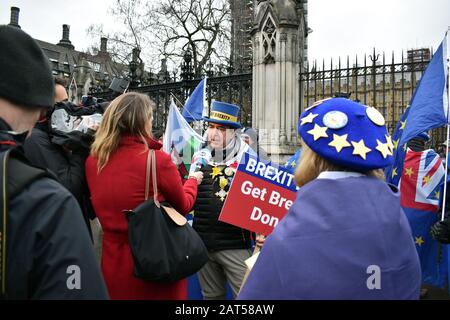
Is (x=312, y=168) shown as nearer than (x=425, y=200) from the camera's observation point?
Yes

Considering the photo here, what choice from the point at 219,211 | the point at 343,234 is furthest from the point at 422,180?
the point at 343,234

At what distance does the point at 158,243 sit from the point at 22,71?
1.54 meters

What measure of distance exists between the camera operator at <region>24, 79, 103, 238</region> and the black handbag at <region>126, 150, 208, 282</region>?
483 millimetres

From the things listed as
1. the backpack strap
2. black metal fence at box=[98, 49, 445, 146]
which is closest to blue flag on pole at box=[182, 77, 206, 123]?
black metal fence at box=[98, 49, 445, 146]

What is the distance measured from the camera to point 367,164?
1761mm

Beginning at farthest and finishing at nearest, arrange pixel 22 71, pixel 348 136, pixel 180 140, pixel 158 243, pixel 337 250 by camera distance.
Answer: pixel 180 140 → pixel 158 243 → pixel 348 136 → pixel 337 250 → pixel 22 71

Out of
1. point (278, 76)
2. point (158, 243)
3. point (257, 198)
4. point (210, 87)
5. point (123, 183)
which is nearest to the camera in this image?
point (158, 243)

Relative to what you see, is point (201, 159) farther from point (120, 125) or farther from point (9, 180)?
point (9, 180)

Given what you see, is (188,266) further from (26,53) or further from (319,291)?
(26,53)

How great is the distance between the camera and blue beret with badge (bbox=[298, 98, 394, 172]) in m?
1.76

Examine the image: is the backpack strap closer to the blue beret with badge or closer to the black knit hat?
the black knit hat

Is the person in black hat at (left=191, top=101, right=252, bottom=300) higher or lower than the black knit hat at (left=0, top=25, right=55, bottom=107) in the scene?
lower

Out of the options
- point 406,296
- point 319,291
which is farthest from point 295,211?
point 406,296

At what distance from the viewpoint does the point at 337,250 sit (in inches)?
63.1
